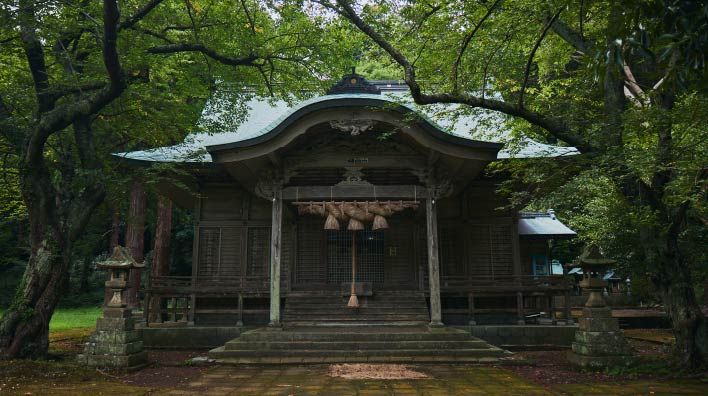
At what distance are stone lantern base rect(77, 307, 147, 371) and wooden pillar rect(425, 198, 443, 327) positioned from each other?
6068 millimetres

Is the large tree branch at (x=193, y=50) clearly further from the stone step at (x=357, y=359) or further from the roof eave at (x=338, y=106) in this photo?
the stone step at (x=357, y=359)

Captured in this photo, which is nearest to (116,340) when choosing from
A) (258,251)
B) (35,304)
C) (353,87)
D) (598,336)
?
(35,304)

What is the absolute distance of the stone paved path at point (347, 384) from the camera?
6754mm

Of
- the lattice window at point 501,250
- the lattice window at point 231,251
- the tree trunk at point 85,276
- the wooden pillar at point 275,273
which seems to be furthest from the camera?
the tree trunk at point 85,276

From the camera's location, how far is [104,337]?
8.56 meters

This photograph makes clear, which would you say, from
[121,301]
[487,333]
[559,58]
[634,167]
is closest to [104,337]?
[121,301]

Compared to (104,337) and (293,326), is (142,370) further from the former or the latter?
(293,326)

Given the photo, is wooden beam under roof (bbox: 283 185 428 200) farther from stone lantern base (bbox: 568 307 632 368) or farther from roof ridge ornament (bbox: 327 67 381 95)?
stone lantern base (bbox: 568 307 632 368)

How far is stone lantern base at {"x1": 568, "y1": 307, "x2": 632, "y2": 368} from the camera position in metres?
8.20

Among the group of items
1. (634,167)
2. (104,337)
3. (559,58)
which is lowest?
(104,337)

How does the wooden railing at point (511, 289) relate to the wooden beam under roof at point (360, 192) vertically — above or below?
below

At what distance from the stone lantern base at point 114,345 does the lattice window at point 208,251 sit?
13.4 ft

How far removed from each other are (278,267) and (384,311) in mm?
3090

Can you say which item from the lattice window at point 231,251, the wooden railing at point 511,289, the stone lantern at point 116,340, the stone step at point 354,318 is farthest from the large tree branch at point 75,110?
the wooden railing at point 511,289
